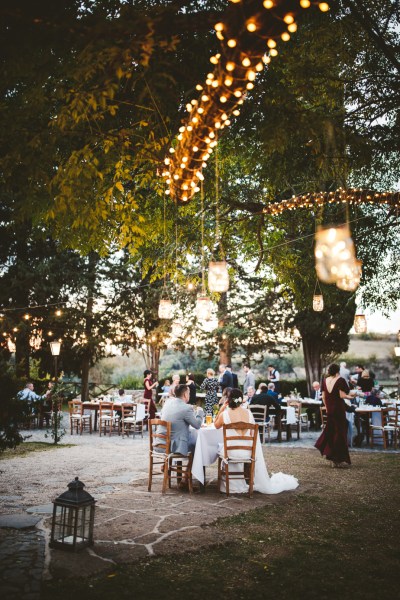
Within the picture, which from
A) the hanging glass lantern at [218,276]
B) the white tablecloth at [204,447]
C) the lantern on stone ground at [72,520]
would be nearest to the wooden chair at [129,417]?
the white tablecloth at [204,447]

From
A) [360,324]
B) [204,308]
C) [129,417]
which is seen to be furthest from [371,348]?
[204,308]

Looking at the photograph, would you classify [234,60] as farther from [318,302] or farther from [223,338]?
[223,338]

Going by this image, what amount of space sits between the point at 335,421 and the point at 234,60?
7.45 metres

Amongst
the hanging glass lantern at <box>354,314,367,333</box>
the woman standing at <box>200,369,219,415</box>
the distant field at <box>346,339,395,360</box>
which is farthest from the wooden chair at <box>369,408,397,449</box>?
the distant field at <box>346,339,395,360</box>

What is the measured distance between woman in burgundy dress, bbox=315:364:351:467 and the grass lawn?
2.49 metres

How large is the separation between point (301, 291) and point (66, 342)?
47.7 feet

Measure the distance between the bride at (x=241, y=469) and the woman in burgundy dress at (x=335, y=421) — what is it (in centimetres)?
196

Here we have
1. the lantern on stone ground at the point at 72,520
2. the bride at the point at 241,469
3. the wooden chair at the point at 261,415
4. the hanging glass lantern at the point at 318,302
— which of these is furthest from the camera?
the wooden chair at the point at 261,415

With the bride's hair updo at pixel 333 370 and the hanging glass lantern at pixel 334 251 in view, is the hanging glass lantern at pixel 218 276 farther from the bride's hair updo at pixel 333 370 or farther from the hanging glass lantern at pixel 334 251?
the bride's hair updo at pixel 333 370

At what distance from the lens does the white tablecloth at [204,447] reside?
23.6ft

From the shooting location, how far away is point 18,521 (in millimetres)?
5375

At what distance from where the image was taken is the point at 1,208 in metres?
22.5

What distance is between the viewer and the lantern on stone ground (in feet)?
14.4

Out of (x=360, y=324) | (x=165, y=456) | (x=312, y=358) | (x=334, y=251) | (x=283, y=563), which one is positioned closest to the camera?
(x=283, y=563)
